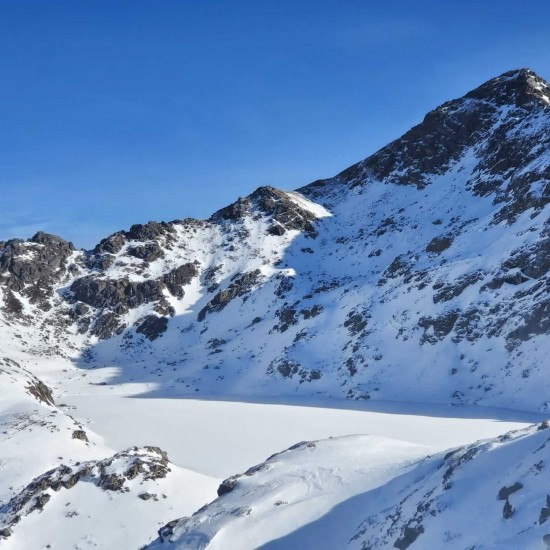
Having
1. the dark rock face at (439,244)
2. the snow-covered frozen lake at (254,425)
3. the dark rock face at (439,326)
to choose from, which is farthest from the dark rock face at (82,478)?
the dark rock face at (439,244)

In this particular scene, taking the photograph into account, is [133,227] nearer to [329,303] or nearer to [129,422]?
[329,303]

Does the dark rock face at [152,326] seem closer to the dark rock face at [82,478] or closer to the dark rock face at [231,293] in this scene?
the dark rock face at [231,293]

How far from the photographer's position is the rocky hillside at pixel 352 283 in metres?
56.1

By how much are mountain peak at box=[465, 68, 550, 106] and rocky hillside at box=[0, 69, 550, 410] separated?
370 millimetres

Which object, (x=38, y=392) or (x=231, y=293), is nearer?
(x=38, y=392)

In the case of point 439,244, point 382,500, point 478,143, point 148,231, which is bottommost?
Result: point 382,500

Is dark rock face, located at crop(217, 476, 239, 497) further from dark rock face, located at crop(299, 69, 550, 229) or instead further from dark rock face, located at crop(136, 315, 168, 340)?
dark rock face, located at crop(136, 315, 168, 340)

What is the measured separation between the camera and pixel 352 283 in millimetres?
79125

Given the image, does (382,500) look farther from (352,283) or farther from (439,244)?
(439,244)

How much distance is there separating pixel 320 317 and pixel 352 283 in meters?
8.85

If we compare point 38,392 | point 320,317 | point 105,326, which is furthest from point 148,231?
point 38,392

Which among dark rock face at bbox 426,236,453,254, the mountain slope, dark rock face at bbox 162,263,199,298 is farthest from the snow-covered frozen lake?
dark rock face at bbox 162,263,199,298

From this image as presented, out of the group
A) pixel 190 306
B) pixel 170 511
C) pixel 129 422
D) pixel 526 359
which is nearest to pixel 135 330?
pixel 190 306

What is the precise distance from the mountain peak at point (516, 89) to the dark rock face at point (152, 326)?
6985 centimetres
